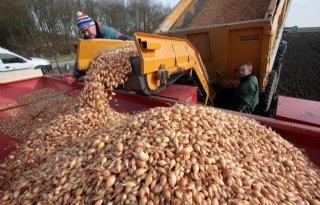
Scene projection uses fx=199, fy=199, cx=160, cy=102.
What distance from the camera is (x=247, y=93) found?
3.56 m

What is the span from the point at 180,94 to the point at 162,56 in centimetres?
64

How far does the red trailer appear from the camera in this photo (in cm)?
191

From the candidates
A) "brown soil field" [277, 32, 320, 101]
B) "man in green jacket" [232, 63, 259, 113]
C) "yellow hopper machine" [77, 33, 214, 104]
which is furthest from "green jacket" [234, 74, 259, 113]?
"brown soil field" [277, 32, 320, 101]

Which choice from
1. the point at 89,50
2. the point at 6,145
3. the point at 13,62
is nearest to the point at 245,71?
the point at 89,50

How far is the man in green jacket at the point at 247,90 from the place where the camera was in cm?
350

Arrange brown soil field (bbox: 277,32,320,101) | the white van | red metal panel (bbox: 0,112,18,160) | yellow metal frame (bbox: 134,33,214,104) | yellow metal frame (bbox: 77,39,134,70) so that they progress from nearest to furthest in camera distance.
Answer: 1. yellow metal frame (bbox: 134,33,214,104)
2. red metal panel (bbox: 0,112,18,160)
3. yellow metal frame (bbox: 77,39,134,70)
4. brown soil field (bbox: 277,32,320,101)
5. the white van

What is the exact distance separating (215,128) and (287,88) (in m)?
7.39

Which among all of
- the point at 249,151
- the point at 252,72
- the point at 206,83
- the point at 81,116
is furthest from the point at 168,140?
the point at 252,72

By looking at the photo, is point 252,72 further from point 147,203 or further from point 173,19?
point 147,203

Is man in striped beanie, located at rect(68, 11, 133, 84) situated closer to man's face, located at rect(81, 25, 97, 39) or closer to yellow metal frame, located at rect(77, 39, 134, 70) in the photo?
man's face, located at rect(81, 25, 97, 39)

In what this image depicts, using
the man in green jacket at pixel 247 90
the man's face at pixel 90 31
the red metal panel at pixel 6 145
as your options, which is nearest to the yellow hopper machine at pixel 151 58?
the man's face at pixel 90 31

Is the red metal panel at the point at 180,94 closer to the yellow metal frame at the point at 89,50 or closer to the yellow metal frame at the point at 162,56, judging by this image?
the yellow metal frame at the point at 162,56

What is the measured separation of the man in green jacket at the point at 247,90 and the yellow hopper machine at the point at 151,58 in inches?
39.2

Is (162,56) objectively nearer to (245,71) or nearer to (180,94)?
(180,94)
